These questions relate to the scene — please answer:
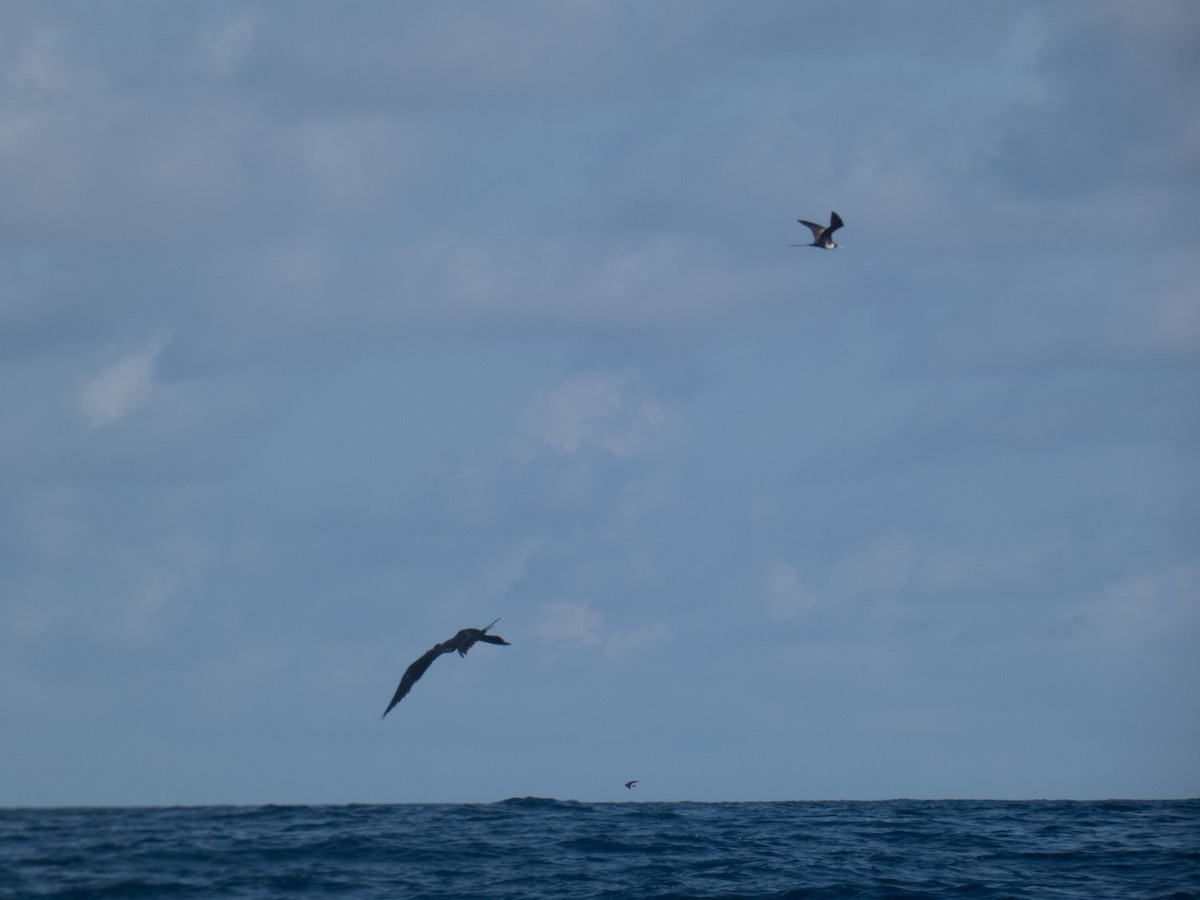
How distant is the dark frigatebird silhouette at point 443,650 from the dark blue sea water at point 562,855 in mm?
3572

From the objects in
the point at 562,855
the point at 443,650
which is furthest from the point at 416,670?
the point at 562,855

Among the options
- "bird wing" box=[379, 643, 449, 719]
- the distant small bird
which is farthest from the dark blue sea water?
the distant small bird

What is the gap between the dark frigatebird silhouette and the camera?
115 feet

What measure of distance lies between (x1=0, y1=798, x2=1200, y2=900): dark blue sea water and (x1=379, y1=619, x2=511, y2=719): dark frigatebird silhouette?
3.57 meters

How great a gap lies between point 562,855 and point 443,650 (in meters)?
5.70

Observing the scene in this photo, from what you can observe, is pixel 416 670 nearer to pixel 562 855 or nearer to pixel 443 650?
pixel 443 650


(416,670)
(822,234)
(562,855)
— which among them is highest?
(822,234)

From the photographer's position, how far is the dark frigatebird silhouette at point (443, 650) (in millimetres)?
35062

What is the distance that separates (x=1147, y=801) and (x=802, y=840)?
20815 mm

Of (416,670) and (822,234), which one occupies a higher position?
(822,234)

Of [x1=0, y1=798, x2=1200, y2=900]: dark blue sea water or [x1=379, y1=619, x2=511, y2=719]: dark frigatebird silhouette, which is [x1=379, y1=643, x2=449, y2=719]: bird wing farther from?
[x1=0, y1=798, x2=1200, y2=900]: dark blue sea water

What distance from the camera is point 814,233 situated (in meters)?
48.4

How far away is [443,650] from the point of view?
3591cm

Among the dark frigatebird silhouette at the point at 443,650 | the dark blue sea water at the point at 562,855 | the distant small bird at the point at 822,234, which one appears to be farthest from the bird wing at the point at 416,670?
the distant small bird at the point at 822,234
